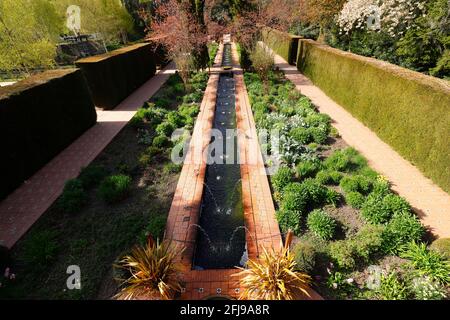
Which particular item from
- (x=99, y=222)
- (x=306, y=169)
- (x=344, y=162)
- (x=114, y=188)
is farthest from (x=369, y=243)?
(x=114, y=188)

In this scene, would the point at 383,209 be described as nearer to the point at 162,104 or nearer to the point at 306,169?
the point at 306,169

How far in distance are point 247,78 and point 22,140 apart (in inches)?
594

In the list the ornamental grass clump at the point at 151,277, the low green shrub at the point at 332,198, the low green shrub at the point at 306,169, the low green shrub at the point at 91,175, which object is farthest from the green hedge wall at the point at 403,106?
the low green shrub at the point at 91,175

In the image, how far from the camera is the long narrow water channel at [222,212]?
5.89 metres

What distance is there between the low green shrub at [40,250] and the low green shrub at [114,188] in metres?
1.59

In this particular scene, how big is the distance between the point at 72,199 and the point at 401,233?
8.55 metres

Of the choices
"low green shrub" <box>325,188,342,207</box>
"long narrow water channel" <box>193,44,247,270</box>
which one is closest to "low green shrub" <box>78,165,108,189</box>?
"long narrow water channel" <box>193,44,247,270</box>

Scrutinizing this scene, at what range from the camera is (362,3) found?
17203mm

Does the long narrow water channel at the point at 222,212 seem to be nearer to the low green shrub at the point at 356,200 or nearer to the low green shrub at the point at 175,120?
the low green shrub at the point at 175,120

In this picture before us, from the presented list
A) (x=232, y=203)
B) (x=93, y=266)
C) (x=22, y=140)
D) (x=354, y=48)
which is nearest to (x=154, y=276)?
→ (x=93, y=266)

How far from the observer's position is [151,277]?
4.58 metres

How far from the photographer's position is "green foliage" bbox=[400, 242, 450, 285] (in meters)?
4.87

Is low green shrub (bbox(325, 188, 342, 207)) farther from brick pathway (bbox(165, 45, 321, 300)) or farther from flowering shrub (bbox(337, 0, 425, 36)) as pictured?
flowering shrub (bbox(337, 0, 425, 36))

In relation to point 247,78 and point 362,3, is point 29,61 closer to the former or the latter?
point 247,78
